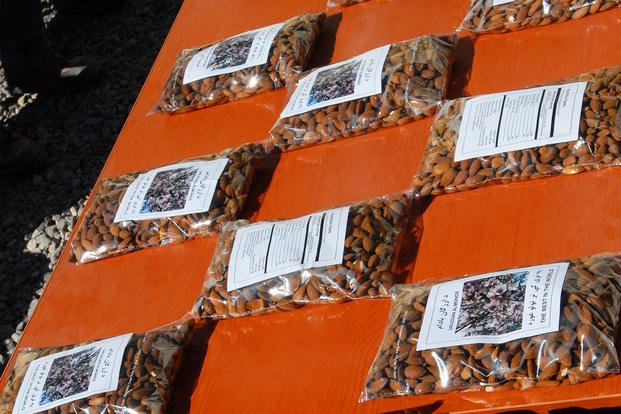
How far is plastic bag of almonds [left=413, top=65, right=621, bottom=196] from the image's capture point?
127cm

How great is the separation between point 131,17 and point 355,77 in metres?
2.17

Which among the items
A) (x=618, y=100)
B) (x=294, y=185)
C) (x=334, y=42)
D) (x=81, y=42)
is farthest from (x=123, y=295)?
(x=81, y=42)

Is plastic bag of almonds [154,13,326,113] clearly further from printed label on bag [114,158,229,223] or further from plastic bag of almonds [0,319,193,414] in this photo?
plastic bag of almonds [0,319,193,414]

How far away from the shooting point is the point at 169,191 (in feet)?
5.12

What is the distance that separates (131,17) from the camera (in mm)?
3529

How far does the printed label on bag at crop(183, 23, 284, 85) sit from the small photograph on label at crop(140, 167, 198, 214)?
310 millimetres

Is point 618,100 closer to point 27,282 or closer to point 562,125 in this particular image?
point 562,125

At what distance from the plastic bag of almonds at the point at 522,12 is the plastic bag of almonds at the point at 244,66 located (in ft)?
1.14

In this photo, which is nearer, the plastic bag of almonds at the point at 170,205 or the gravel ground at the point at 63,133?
the plastic bag of almonds at the point at 170,205

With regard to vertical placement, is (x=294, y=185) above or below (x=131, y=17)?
above

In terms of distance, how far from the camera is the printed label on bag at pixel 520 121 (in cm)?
129

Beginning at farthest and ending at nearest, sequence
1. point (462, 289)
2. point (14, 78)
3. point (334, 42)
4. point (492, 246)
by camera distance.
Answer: point (14, 78), point (334, 42), point (492, 246), point (462, 289)

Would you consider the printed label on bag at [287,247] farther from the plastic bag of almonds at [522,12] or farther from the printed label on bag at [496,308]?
the plastic bag of almonds at [522,12]

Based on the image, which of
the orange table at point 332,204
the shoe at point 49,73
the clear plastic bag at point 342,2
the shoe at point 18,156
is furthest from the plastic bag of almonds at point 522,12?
the shoe at point 49,73
